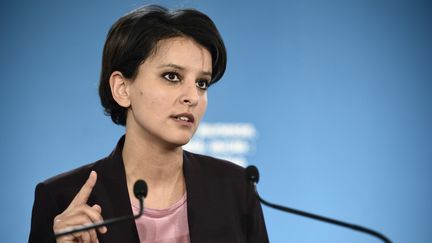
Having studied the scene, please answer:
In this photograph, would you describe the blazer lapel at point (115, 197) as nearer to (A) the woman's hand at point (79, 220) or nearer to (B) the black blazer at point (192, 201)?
(B) the black blazer at point (192, 201)

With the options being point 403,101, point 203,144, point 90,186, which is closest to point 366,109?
point 403,101

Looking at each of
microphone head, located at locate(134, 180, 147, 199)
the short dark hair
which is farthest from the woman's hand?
the short dark hair

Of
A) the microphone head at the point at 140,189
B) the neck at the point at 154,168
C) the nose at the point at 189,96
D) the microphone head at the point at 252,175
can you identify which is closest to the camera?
the microphone head at the point at 140,189

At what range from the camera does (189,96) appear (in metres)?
1.36

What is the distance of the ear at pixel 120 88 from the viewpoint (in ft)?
4.82

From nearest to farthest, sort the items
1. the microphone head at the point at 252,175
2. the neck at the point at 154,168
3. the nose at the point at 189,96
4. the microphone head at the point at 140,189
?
the microphone head at the point at 140,189 → the microphone head at the point at 252,175 → the nose at the point at 189,96 → the neck at the point at 154,168

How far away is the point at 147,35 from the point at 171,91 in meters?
0.17

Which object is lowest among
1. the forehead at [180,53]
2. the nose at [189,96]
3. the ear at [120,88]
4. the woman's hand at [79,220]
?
the woman's hand at [79,220]

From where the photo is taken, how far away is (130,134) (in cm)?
150

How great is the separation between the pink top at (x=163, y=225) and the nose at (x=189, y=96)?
0.27 m

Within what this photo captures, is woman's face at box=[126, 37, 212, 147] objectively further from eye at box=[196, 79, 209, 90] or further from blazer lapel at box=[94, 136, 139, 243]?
blazer lapel at box=[94, 136, 139, 243]

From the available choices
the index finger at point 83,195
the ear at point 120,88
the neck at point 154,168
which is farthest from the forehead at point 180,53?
the index finger at point 83,195

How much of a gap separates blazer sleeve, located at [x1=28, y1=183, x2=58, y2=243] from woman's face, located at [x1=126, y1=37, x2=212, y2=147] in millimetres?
279

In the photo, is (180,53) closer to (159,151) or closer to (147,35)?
(147,35)
